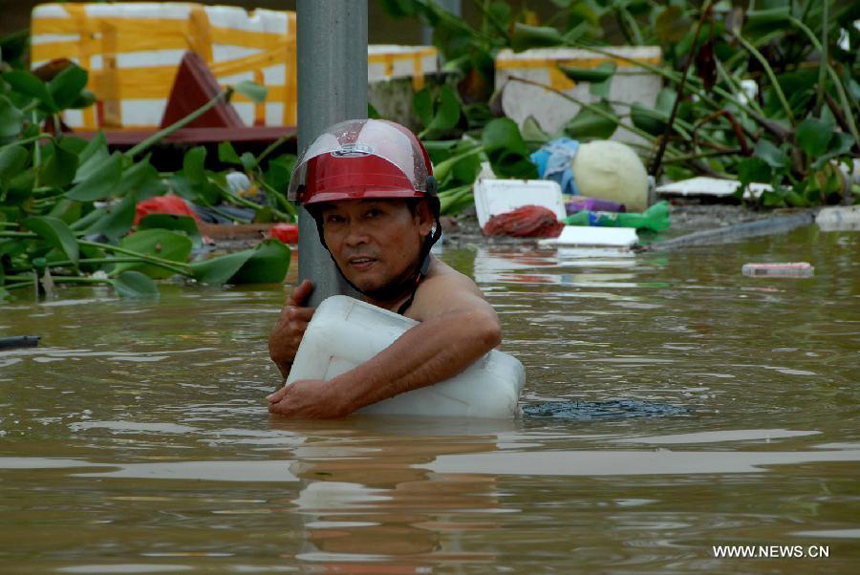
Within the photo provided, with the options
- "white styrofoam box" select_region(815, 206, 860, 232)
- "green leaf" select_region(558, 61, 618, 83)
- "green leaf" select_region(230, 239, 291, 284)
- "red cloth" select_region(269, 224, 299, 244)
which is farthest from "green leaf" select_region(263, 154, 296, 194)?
"white styrofoam box" select_region(815, 206, 860, 232)

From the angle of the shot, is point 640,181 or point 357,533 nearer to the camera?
point 357,533

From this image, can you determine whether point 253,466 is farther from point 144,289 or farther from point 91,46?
point 91,46

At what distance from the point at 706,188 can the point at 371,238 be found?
7771mm

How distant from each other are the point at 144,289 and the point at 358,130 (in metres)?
2.53

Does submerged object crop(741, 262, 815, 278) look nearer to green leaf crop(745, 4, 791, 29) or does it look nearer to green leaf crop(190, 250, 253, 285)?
green leaf crop(190, 250, 253, 285)

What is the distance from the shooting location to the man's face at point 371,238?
11.7 ft

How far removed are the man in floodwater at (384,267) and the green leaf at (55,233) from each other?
192 cm

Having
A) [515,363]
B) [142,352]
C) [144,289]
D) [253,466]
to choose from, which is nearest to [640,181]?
[144,289]

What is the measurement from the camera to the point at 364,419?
342 centimetres

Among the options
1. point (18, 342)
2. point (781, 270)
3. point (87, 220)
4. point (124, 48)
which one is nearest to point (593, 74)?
point (124, 48)

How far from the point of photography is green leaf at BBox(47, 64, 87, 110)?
260 inches

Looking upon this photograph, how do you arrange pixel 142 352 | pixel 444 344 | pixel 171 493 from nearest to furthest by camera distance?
pixel 171 493 → pixel 444 344 → pixel 142 352

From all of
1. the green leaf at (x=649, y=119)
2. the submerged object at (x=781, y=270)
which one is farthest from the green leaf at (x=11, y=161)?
the green leaf at (x=649, y=119)

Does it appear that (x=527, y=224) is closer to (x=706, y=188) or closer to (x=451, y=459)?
(x=706, y=188)
